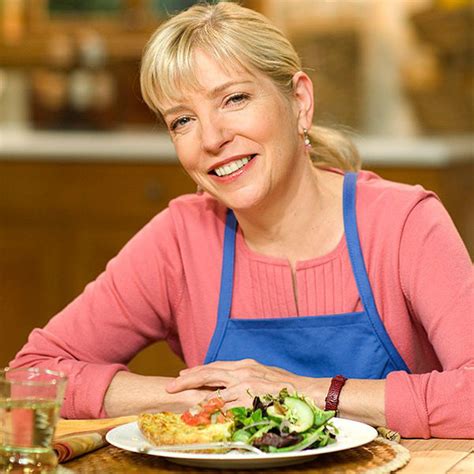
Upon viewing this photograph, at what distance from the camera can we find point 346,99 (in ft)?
18.0

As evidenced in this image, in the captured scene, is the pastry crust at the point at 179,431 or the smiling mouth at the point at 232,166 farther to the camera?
the smiling mouth at the point at 232,166

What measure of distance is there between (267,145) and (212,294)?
0.29 m

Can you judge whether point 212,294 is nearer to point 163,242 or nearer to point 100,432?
point 163,242

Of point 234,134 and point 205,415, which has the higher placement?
point 234,134

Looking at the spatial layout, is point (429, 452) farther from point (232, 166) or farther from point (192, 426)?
point (232, 166)

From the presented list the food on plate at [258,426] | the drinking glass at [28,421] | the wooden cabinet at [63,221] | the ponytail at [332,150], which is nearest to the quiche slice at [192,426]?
the food on plate at [258,426]

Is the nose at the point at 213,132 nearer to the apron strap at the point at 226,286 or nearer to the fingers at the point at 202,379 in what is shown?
the apron strap at the point at 226,286

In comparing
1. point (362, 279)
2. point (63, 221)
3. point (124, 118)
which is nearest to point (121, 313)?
point (362, 279)

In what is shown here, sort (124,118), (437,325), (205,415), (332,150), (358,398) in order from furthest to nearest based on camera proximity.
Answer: (124,118) < (332,150) < (437,325) < (358,398) < (205,415)

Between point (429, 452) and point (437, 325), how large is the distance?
0.91 feet

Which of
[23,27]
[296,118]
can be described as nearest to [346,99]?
[23,27]

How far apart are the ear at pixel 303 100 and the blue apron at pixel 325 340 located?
16 cm

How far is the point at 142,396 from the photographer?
74.0 inches

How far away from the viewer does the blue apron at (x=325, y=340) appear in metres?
1.97
